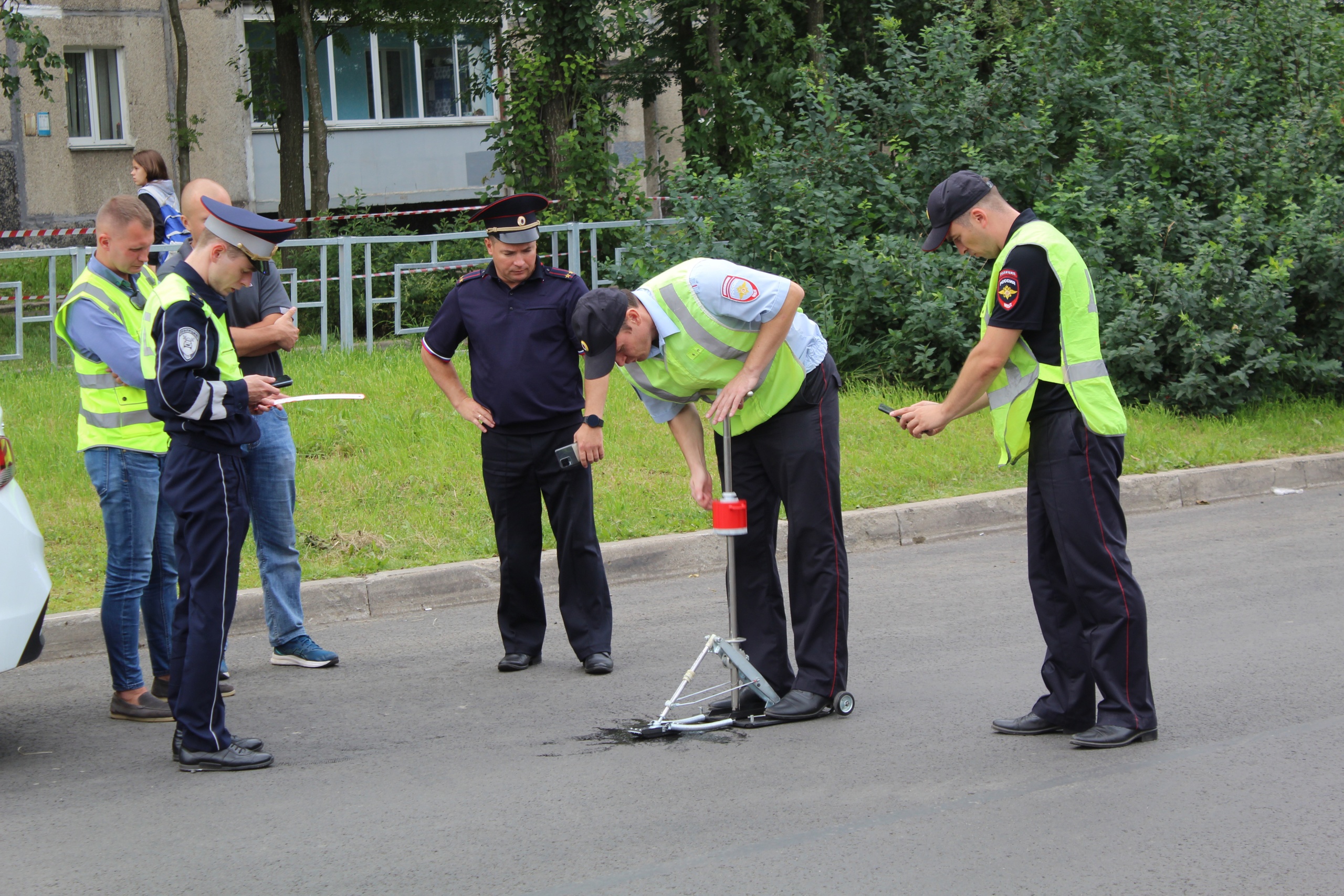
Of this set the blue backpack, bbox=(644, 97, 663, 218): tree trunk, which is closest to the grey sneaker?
the blue backpack

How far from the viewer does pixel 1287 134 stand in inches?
458

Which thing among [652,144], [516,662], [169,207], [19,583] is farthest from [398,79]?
[19,583]

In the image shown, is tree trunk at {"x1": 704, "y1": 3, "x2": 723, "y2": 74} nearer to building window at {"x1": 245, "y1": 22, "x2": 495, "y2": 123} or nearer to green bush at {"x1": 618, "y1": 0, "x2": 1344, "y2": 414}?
green bush at {"x1": 618, "y1": 0, "x2": 1344, "y2": 414}

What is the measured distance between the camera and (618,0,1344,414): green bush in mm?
10398

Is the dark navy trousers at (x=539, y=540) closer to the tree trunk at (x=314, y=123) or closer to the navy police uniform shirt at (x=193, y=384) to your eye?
the navy police uniform shirt at (x=193, y=384)

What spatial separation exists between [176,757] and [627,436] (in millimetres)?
4960

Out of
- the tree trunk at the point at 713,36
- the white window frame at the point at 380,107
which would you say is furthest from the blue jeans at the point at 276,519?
the white window frame at the point at 380,107

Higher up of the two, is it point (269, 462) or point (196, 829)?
point (269, 462)

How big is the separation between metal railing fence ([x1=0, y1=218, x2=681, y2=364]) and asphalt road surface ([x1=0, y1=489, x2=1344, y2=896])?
6.34 metres

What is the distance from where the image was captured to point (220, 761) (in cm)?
451

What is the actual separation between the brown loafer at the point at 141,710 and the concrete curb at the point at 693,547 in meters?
1.09

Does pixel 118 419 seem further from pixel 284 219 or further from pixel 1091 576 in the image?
pixel 284 219

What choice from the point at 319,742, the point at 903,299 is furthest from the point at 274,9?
the point at 319,742

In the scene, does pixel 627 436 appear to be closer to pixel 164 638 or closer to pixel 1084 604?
pixel 164 638
